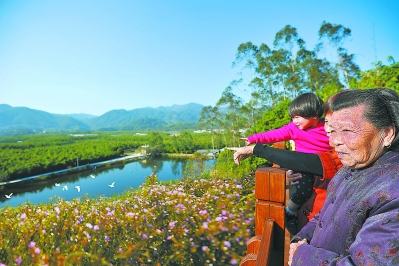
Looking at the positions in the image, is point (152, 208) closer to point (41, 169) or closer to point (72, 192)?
point (72, 192)

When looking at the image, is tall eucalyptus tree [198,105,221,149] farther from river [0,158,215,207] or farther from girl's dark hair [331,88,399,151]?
girl's dark hair [331,88,399,151]

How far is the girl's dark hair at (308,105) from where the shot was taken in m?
1.33

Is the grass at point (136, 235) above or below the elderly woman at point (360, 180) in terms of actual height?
below

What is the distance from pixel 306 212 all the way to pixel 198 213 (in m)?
1.40

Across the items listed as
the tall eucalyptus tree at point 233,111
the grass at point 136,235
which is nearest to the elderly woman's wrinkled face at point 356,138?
the grass at point 136,235

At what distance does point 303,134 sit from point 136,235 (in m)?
1.80

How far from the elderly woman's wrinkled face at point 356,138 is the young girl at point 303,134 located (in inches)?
26.7

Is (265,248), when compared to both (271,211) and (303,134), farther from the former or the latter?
(303,134)

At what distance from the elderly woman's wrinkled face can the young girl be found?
678 millimetres

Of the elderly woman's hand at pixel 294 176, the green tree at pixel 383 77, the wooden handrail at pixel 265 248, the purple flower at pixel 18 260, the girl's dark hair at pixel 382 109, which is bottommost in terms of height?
the purple flower at pixel 18 260

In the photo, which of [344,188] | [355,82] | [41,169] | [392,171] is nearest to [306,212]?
[344,188]

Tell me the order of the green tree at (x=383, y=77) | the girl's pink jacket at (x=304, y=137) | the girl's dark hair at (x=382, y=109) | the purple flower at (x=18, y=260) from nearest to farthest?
the girl's dark hair at (x=382, y=109)
the girl's pink jacket at (x=304, y=137)
the purple flower at (x=18, y=260)
the green tree at (x=383, y=77)

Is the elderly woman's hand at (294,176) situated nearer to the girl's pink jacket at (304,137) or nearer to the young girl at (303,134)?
the young girl at (303,134)

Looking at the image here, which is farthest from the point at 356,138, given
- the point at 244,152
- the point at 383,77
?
the point at 383,77
